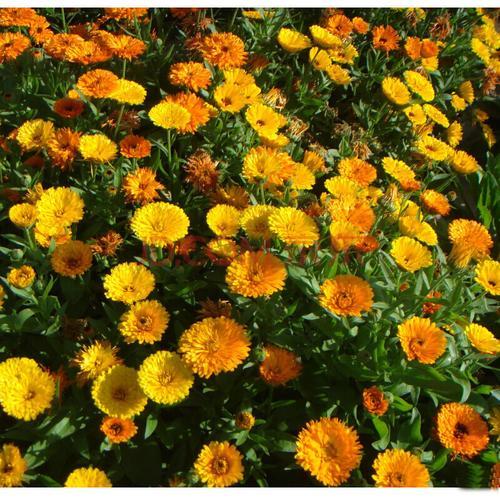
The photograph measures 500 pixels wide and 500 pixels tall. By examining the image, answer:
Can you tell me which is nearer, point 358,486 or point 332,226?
point 358,486

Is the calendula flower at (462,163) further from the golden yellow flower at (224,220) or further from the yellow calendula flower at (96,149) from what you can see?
the yellow calendula flower at (96,149)

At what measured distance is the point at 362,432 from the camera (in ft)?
6.05

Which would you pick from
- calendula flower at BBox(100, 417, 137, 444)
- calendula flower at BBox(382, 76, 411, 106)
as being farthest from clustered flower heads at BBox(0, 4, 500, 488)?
calendula flower at BBox(382, 76, 411, 106)

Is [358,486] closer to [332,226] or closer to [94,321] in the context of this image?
[332,226]

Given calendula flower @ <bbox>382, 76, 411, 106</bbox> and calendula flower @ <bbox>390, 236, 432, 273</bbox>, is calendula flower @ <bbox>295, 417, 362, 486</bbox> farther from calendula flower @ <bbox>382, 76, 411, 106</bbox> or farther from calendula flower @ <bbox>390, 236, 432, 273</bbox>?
calendula flower @ <bbox>382, 76, 411, 106</bbox>

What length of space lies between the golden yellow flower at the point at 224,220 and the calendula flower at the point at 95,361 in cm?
54

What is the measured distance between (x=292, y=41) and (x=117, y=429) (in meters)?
2.06

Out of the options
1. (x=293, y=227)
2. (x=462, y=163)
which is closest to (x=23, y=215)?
(x=293, y=227)

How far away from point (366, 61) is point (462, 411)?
2.38 meters

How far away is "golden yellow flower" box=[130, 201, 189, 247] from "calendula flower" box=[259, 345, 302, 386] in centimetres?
49

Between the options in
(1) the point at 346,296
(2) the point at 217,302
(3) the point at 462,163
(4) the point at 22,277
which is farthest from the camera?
(3) the point at 462,163

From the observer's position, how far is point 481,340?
1.86 meters

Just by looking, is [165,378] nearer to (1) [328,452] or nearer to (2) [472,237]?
(1) [328,452]
